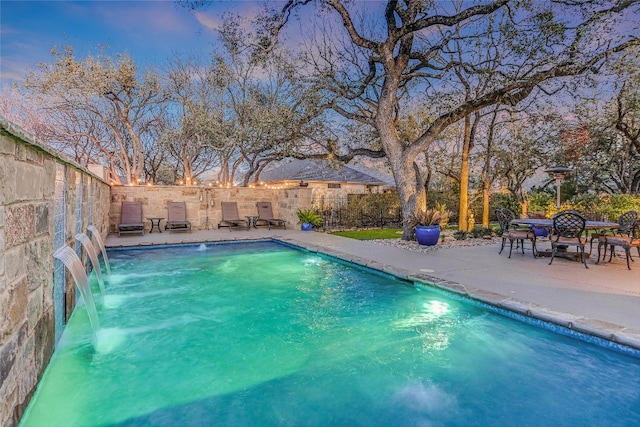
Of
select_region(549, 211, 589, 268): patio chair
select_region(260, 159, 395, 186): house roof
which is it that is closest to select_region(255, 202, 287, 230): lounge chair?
select_region(549, 211, 589, 268): patio chair

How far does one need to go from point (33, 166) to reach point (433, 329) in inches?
164

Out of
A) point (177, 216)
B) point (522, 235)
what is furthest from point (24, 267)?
point (177, 216)

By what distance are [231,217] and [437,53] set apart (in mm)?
8878

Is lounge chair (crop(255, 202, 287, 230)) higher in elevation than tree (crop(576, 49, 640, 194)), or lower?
lower

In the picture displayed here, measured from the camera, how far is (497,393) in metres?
2.83

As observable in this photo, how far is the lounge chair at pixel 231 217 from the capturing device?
1220cm

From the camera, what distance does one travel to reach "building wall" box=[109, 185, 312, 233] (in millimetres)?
11414

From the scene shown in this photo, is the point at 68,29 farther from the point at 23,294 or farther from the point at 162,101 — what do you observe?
the point at 23,294

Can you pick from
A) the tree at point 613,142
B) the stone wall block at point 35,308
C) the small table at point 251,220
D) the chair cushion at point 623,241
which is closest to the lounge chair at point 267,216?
the small table at point 251,220

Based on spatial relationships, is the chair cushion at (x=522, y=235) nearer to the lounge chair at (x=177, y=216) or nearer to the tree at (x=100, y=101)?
the lounge chair at (x=177, y=216)

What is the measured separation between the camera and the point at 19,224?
6.69 feet

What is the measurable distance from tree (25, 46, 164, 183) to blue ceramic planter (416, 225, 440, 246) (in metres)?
10.7

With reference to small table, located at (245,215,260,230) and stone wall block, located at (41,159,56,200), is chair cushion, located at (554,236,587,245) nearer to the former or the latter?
stone wall block, located at (41,159,56,200)

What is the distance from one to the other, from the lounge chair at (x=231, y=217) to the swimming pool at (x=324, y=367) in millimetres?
6829
